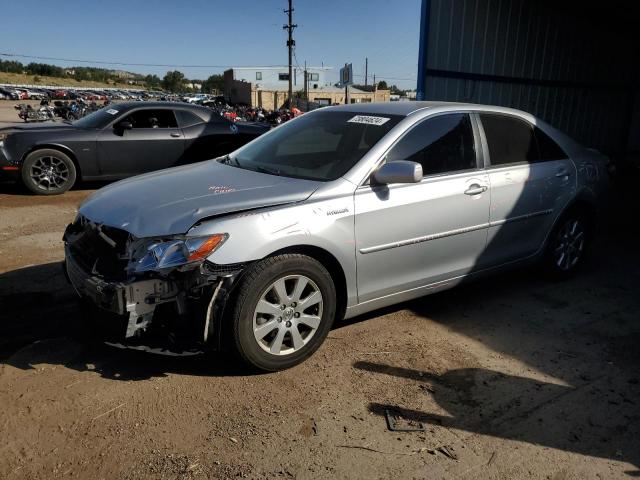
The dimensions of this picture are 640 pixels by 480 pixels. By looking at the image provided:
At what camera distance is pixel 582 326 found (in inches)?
163

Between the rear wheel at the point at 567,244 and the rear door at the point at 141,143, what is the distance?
6288 mm

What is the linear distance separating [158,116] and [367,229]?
6.58m

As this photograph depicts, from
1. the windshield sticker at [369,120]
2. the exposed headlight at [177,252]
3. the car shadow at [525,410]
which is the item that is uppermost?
the windshield sticker at [369,120]

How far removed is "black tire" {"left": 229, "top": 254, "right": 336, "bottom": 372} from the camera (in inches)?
116

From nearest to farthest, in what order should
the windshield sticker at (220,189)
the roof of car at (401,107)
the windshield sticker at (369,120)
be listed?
the windshield sticker at (220,189) → the windshield sticker at (369,120) → the roof of car at (401,107)

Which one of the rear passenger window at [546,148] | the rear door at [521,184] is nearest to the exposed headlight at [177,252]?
the rear door at [521,184]

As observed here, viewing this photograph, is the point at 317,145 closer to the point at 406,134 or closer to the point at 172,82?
the point at 406,134

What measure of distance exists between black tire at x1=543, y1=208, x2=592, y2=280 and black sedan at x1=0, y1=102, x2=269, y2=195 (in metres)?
5.91

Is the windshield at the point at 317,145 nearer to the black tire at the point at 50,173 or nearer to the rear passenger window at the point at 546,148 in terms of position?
the rear passenger window at the point at 546,148

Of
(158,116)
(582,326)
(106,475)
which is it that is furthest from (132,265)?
(158,116)

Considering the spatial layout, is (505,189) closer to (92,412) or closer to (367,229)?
(367,229)

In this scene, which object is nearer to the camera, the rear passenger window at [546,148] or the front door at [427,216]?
the front door at [427,216]

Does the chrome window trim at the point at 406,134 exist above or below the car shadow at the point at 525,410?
above

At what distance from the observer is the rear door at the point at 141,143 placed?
27.8 feet
